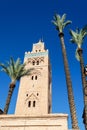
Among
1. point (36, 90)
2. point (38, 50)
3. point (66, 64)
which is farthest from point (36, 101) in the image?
point (66, 64)

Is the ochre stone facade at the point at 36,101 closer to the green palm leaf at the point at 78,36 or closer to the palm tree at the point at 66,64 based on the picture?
the palm tree at the point at 66,64

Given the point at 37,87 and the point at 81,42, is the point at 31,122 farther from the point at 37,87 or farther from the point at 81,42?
the point at 37,87

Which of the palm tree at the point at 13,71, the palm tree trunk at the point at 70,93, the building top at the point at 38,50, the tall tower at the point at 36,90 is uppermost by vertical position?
the building top at the point at 38,50

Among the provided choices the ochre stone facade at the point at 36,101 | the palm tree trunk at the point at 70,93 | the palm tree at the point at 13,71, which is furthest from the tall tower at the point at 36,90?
the palm tree trunk at the point at 70,93

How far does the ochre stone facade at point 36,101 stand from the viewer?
57.7 feet

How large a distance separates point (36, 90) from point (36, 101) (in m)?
2.47

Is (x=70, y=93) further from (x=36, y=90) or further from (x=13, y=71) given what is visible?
(x=36, y=90)

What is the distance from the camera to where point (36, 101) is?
1580 inches

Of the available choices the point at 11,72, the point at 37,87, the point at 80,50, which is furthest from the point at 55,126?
the point at 37,87

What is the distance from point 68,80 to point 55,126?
528 cm

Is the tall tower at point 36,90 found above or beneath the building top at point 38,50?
beneath

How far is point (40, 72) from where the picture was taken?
44.7 m

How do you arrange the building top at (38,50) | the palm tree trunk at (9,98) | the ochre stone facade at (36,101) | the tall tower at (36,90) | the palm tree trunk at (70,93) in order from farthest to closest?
1. the building top at (38,50)
2. the tall tower at (36,90)
3. the palm tree trunk at (9,98)
4. the palm tree trunk at (70,93)
5. the ochre stone facade at (36,101)

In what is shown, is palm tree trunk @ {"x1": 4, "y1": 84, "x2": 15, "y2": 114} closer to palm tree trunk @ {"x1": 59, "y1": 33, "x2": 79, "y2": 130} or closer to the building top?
palm tree trunk @ {"x1": 59, "y1": 33, "x2": 79, "y2": 130}
